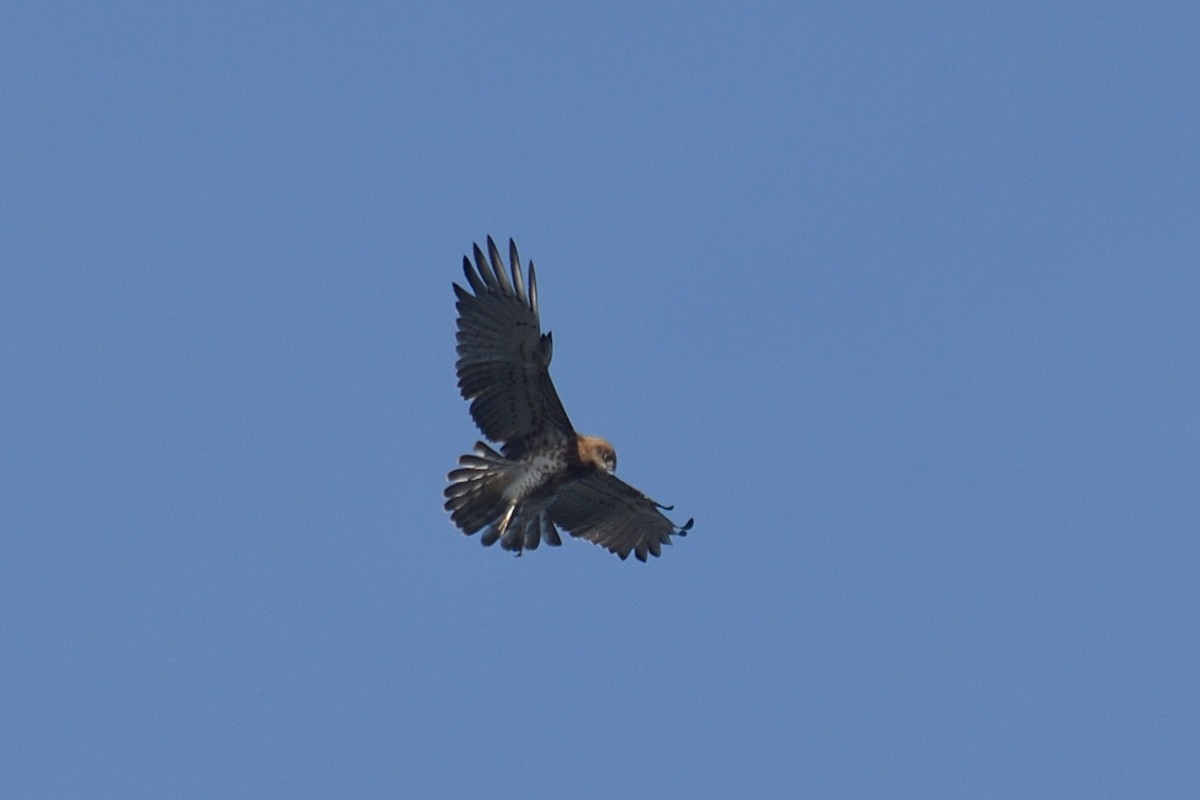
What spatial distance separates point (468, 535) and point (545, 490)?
0.86 m

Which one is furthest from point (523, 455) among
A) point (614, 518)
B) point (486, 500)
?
point (614, 518)

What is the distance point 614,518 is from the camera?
20156 mm

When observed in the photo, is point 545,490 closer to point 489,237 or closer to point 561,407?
point 561,407

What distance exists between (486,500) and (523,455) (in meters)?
0.66

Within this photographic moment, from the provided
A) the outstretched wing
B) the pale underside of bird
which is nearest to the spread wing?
the pale underside of bird

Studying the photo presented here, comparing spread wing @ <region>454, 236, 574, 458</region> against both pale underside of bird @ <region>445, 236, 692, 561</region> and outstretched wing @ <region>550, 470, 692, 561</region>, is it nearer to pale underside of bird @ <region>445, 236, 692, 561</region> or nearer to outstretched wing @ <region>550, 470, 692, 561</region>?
pale underside of bird @ <region>445, 236, 692, 561</region>

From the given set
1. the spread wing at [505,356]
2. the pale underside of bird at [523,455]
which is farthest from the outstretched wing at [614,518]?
the spread wing at [505,356]

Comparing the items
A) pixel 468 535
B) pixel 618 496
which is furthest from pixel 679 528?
pixel 468 535

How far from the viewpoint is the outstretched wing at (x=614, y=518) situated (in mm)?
19703

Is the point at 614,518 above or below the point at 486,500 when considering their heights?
above

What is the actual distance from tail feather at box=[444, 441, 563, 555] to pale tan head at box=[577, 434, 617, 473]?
0.63 meters

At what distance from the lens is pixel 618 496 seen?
64.8 ft

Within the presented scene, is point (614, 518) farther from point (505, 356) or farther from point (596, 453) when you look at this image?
→ point (505, 356)

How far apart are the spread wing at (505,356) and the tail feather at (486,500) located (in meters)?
0.34
